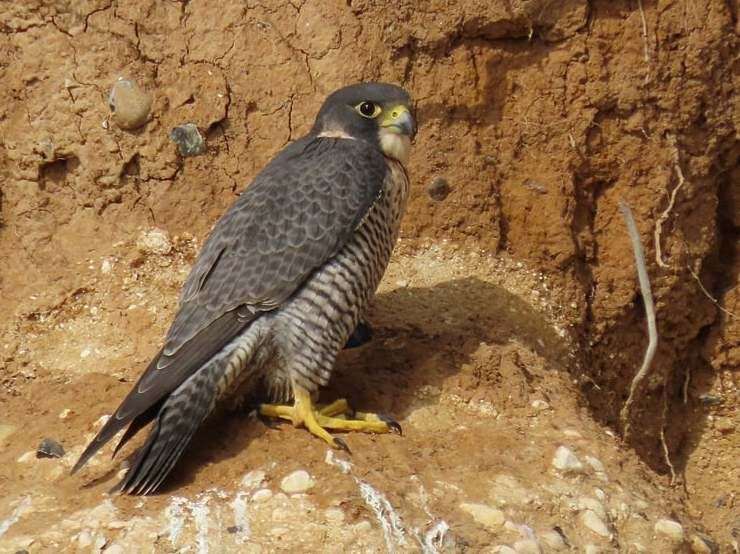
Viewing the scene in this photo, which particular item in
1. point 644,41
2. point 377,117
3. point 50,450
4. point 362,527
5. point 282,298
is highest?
point 644,41

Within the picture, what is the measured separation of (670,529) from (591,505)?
0.30 meters

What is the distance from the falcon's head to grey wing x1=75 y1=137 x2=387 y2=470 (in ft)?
0.26

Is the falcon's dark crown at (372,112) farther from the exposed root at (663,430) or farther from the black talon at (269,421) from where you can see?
the exposed root at (663,430)

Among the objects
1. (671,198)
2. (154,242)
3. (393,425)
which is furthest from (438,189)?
(393,425)

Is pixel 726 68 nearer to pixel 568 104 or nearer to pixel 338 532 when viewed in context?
pixel 568 104

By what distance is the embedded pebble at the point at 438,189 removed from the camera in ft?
19.0

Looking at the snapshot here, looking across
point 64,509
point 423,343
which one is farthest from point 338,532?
point 423,343

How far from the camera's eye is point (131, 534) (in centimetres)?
379

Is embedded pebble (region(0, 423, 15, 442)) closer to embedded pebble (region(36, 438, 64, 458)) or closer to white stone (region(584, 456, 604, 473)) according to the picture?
embedded pebble (region(36, 438, 64, 458))

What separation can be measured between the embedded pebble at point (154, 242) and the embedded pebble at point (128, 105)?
56 cm

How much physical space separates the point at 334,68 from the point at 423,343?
162cm

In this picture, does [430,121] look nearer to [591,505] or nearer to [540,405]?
[540,405]

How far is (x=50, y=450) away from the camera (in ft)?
14.6

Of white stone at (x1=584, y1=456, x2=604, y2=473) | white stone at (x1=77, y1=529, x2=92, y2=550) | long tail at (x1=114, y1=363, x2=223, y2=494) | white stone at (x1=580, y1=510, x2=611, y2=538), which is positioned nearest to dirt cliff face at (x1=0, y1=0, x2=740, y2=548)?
white stone at (x1=584, y1=456, x2=604, y2=473)
